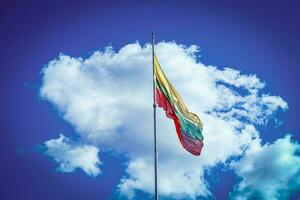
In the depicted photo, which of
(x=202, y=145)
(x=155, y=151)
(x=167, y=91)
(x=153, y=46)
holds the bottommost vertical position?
(x=155, y=151)

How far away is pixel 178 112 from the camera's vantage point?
25125 mm

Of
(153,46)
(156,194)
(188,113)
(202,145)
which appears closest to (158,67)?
(153,46)

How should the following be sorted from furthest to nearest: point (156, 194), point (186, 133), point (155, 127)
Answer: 1. point (186, 133)
2. point (155, 127)
3. point (156, 194)

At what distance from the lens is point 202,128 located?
25.8 m

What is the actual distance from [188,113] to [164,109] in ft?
4.82

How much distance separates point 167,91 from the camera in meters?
25.0

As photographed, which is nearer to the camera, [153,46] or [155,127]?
[155,127]

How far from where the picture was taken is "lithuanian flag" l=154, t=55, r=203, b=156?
24.9 metres

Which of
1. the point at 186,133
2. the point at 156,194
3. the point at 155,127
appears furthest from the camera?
the point at 186,133

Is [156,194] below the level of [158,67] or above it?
below

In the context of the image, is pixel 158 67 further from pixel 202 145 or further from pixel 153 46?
pixel 202 145

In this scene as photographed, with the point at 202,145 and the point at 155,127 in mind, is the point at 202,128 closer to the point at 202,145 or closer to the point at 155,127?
the point at 202,145

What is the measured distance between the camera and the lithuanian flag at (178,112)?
24.9 meters

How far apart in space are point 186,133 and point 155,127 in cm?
231
